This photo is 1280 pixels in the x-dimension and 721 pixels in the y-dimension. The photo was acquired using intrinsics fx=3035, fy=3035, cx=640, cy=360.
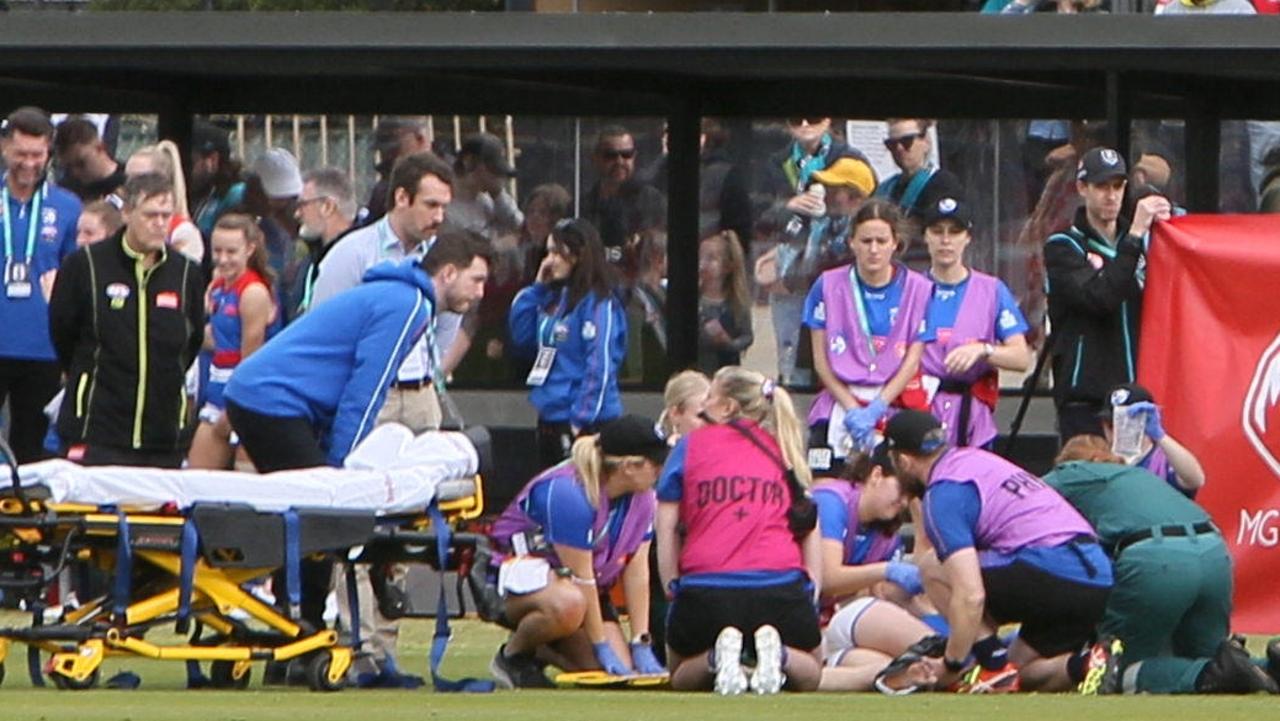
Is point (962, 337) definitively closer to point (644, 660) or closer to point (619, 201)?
point (644, 660)

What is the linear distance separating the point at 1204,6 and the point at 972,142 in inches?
58.6

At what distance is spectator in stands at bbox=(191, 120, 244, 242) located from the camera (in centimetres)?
1499

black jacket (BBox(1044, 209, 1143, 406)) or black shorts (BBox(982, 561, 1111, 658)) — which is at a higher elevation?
black jacket (BBox(1044, 209, 1143, 406))

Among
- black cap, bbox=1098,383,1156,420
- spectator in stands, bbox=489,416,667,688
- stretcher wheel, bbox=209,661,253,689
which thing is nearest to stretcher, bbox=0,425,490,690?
stretcher wheel, bbox=209,661,253,689

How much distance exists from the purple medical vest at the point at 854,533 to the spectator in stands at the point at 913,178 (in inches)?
126

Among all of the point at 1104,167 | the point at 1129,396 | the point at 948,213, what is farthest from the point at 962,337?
the point at 1129,396

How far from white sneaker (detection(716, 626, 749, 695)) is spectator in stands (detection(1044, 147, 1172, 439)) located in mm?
2631

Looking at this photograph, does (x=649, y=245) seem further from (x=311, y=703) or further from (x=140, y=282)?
(x=311, y=703)

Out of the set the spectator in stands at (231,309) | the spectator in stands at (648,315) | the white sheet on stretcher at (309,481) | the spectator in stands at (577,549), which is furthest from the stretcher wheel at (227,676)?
the spectator in stands at (648,315)

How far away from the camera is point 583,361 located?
44.8 ft

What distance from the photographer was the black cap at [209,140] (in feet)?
49.4

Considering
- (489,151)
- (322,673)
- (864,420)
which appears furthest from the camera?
(489,151)

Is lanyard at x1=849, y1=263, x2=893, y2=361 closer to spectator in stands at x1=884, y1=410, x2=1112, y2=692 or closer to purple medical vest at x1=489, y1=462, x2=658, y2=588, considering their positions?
purple medical vest at x1=489, y1=462, x2=658, y2=588

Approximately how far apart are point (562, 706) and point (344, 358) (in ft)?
4.95
